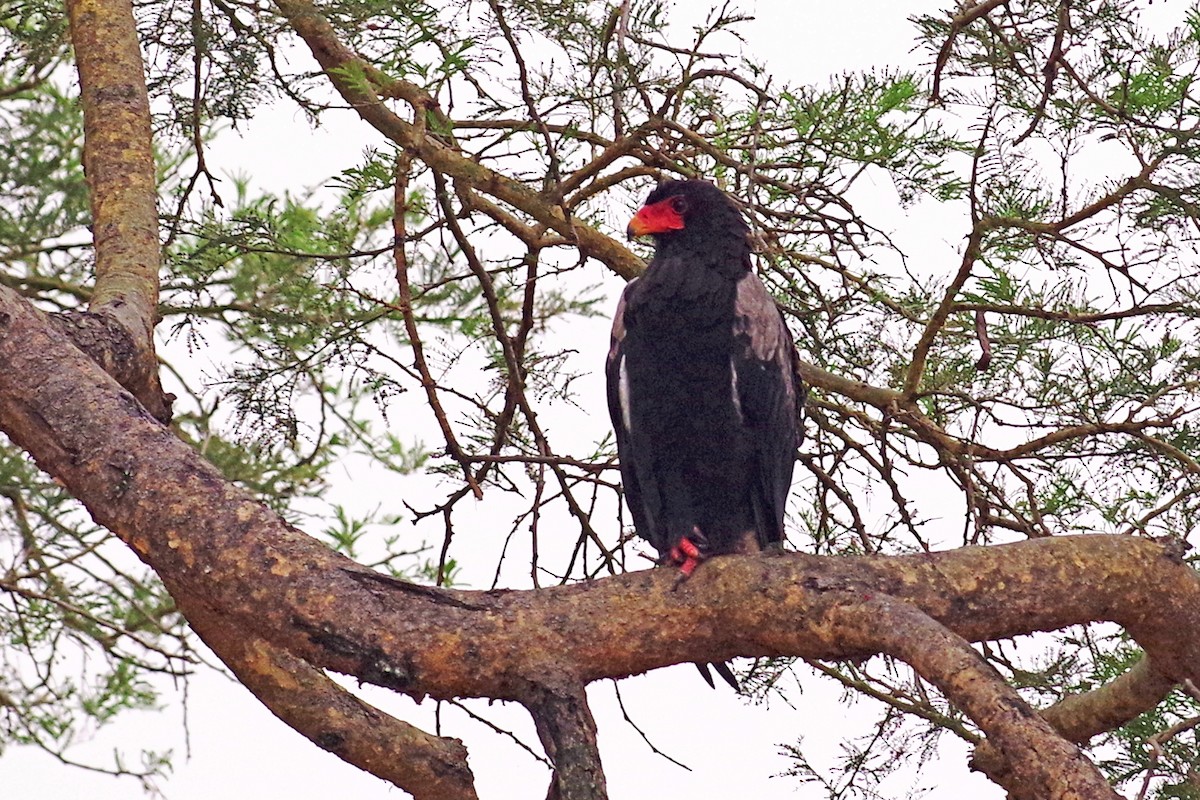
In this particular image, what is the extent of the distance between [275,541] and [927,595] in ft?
3.50

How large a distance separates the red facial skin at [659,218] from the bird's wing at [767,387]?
21cm

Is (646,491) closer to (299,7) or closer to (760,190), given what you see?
(760,190)

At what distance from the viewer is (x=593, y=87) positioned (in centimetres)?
324

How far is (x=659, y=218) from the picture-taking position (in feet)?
10.4

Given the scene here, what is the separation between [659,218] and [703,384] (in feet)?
1.32

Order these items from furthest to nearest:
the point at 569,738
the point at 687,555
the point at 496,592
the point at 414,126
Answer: the point at 414,126 → the point at 687,555 → the point at 496,592 → the point at 569,738

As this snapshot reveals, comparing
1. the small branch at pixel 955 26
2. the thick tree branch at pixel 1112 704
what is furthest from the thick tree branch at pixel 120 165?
the thick tree branch at pixel 1112 704

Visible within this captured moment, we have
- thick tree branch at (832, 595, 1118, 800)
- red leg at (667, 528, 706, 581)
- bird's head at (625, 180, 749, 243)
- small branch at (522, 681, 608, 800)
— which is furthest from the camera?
bird's head at (625, 180, 749, 243)

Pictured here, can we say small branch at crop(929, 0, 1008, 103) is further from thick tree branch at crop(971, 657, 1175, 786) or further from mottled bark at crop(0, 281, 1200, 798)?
thick tree branch at crop(971, 657, 1175, 786)

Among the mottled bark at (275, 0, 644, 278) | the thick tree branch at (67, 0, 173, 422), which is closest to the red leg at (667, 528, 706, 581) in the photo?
the mottled bark at (275, 0, 644, 278)

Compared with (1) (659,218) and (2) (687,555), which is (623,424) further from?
(2) (687,555)

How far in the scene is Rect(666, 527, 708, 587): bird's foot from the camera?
90.5 inches

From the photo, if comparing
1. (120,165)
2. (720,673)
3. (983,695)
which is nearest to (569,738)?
(983,695)

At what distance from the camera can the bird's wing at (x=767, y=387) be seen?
10.0 feet
